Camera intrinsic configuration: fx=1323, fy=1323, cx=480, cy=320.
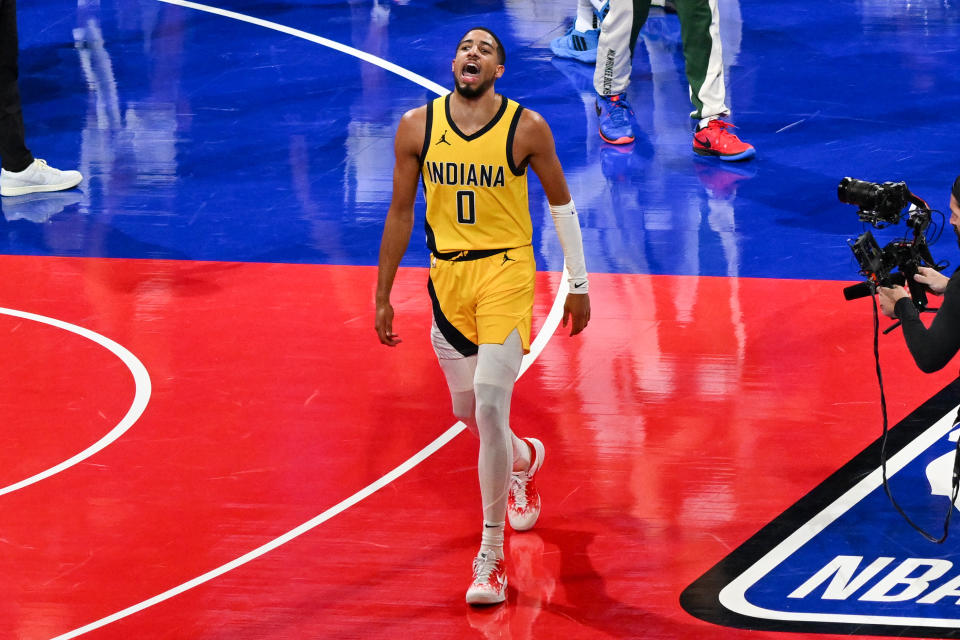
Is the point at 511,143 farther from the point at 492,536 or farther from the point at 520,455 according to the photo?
the point at 492,536

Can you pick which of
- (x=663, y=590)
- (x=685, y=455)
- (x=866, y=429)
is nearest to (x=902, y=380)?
(x=866, y=429)

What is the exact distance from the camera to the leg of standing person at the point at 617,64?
979 centimetres

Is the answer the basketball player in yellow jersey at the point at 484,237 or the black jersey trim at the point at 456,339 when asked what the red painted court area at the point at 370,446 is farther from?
the black jersey trim at the point at 456,339

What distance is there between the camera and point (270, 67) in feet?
38.3

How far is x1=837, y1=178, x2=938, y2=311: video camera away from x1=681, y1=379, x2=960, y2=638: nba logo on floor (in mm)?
902

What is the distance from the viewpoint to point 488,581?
521 cm

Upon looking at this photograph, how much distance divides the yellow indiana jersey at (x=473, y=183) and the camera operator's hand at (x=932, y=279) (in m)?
1.54

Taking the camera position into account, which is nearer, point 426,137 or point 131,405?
point 426,137

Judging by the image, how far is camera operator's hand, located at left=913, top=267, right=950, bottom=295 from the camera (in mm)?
5062

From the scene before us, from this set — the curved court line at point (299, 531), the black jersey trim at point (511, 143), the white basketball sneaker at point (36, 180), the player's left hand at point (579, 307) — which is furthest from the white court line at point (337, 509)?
the white basketball sneaker at point (36, 180)

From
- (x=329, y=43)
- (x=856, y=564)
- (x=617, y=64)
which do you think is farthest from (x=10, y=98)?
(x=856, y=564)

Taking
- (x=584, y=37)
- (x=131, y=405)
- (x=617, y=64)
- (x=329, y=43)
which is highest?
(x=617, y=64)

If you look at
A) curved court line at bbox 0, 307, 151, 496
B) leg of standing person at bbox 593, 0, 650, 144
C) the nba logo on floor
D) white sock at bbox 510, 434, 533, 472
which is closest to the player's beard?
white sock at bbox 510, 434, 533, 472

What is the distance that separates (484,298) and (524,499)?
1050 millimetres
